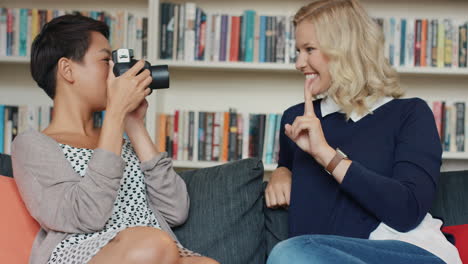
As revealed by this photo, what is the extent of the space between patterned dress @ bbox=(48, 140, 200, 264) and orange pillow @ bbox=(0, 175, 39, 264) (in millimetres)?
142

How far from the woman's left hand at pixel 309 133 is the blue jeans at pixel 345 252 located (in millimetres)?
228

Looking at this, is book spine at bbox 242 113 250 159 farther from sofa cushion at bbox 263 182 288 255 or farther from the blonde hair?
the blonde hair

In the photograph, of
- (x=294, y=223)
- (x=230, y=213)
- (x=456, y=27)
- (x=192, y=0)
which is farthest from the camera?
(x=192, y=0)

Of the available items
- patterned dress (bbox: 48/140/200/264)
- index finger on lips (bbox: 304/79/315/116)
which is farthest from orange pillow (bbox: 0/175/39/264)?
index finger on lips (bbox: 304/79/315/116)

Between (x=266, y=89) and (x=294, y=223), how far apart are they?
1.26 metres

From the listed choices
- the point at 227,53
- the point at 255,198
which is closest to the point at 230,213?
the point at 255,198

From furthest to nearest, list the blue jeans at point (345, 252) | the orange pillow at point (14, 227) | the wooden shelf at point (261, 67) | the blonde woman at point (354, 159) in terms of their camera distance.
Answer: the wooden shelf at point (261, 67) < the orange pillow at point (14, 227) < the blonde woman at point (354, 159) < the blue jeans at point (345, 252)

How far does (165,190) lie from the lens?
5.04 feet

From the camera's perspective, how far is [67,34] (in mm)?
1545

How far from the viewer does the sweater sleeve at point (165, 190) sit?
60.3 inches

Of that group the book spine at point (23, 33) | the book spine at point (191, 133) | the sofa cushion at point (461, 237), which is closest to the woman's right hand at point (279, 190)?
the sofa cushion at point (461, 237)

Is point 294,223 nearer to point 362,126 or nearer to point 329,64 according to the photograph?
point 362,126

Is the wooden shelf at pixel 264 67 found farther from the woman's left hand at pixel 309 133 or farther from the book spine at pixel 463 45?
the woman's left hand at pixel 309 133

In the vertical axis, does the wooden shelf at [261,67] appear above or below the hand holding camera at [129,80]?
above
